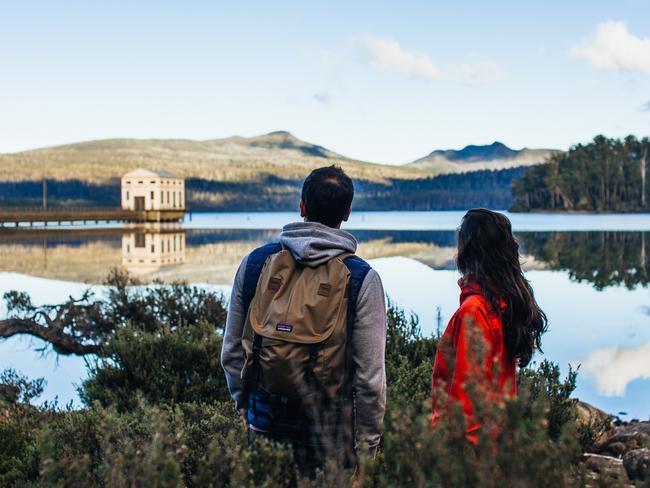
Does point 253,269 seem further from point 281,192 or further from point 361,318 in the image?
point 281,192

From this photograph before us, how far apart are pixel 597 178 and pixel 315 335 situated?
111m

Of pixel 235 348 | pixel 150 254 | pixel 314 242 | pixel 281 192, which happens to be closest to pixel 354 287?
pixel 314 242

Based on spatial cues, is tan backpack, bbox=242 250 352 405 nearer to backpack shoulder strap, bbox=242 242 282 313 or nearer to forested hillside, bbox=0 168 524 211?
backpack shoulder strap, bbox=242 242 282 313

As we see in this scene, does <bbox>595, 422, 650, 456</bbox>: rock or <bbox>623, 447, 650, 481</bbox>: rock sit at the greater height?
<bbox>623, 447, 650, 481</bbox>: rock

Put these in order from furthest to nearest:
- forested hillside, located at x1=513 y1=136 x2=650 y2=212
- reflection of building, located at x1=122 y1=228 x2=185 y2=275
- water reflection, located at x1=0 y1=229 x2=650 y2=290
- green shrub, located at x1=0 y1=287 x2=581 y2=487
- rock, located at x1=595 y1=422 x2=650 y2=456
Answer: forested hillside, located at x1=513 y1=136 x2=650 y2=212, reflection of building, located at x1=122 y1=228 x2=185 y2=275, water reflection, located at x1=0 y1=229 x2=650 y2=290, rock, located at x1=595 y1=422 x2=650 y2=456, green shrub, located at x1=0 y1=287 x2=581 y2=487

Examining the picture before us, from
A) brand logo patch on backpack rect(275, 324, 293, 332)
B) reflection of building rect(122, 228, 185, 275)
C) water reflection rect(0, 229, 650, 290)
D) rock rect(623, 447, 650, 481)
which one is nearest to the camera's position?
brand logo patch on backpack rect(275, 324, 293, 332)

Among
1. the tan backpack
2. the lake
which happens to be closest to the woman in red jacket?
the tan backpack

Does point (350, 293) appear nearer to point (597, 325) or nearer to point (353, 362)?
point (353, 362)

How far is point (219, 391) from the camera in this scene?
7051mm

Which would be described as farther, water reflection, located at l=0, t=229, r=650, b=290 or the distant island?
the distant island

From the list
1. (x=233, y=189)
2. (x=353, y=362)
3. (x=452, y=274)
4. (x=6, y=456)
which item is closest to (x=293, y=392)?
(x=353, y=362)

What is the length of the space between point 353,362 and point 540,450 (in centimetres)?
111

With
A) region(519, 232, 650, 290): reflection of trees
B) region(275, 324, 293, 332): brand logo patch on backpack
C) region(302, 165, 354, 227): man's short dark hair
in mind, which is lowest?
region(519, 232, 650, 290): reflection of trees

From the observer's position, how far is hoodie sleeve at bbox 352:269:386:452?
2.98 m
